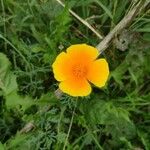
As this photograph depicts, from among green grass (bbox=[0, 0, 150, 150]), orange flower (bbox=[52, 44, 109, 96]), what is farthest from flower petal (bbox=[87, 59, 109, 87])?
green grass (bbox=[0, 0, 150, 150])

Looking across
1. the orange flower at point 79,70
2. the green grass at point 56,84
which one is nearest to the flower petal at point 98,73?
the orange flower at point 79,70

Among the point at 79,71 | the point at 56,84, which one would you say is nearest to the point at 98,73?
the point at 79,71

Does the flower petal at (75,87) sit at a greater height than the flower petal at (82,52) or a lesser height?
lesser

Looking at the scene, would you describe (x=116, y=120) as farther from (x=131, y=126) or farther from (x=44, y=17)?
(x=44, y=17)

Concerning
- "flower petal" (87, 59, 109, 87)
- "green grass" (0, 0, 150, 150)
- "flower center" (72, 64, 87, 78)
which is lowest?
"green grass" (0, 0, 150, 150)

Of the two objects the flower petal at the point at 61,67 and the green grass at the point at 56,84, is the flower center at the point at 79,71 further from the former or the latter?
the green grass at the point at 56,84

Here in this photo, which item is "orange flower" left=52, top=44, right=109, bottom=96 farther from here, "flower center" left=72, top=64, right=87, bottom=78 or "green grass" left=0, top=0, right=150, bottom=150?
"green grass" left=0, top=0, right=150, bottom=150
